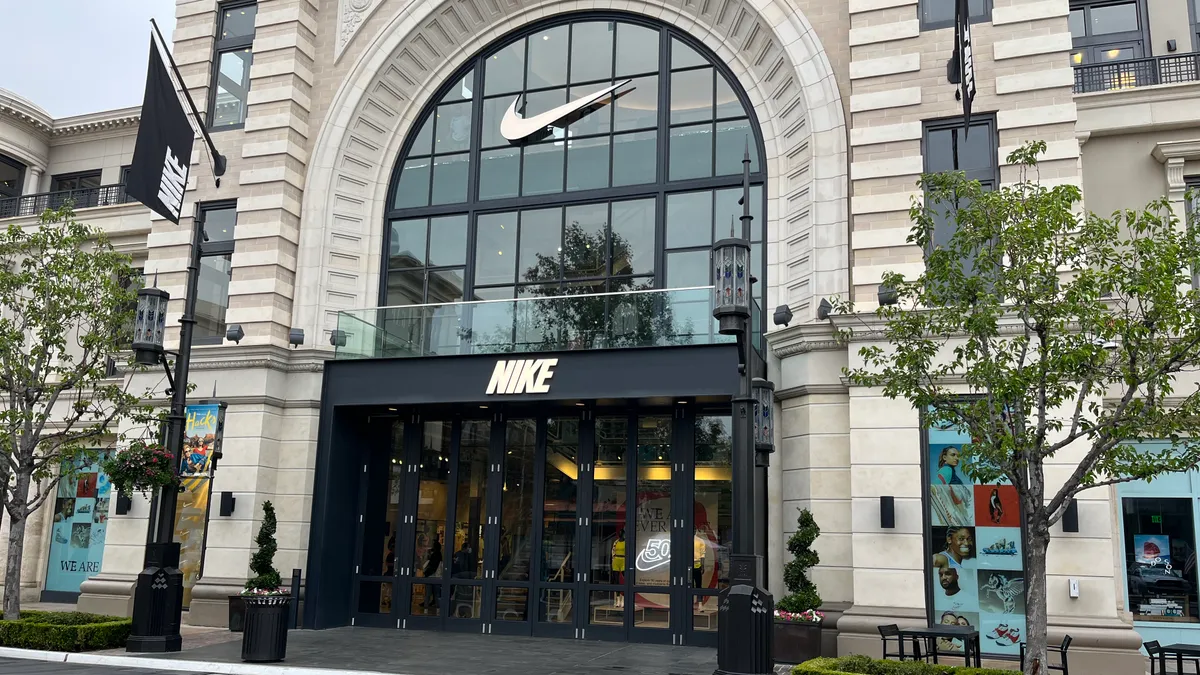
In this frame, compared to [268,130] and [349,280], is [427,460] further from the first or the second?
[268,130]

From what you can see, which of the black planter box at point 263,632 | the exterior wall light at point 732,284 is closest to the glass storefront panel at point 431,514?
the black planter box at point 263,632

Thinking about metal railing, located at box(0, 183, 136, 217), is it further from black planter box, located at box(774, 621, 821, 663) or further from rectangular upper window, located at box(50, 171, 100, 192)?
black planter box, located at box(774, 621, 821, 663)

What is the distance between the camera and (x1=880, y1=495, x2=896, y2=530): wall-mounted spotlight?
51.6ft

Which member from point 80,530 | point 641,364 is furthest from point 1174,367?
point 80,530

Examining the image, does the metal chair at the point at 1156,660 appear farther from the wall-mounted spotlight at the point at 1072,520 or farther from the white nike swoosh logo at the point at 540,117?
the white nike swoosh logo at the point at 540,117

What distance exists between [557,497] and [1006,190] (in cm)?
1046

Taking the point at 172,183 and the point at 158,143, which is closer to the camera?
the point at 158,143

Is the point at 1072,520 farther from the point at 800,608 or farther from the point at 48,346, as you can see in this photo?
the point at 48,346

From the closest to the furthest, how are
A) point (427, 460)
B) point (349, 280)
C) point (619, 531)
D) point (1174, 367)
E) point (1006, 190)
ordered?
point (1174, 367) → point (1006, 190) → point (619, 531) → point (427, 460) → point (349, 280)

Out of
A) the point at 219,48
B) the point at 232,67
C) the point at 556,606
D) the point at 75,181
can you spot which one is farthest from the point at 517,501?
the point at 75,181

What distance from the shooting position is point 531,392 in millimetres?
18281

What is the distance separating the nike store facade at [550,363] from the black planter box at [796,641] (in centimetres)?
205

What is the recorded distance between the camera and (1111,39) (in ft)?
66.7

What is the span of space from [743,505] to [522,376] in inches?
259
